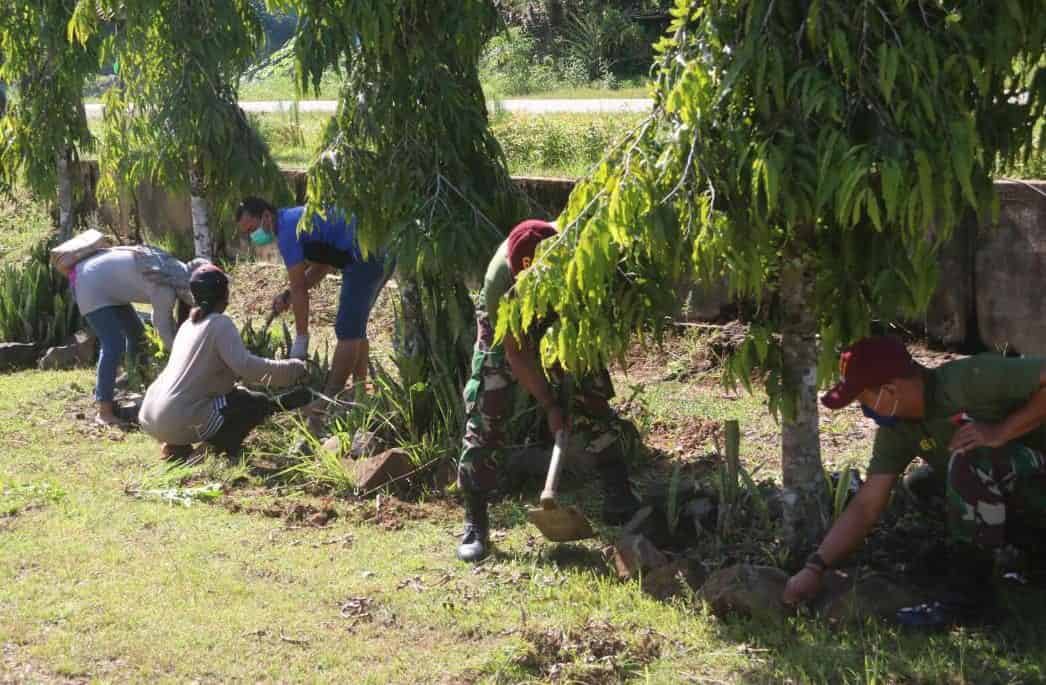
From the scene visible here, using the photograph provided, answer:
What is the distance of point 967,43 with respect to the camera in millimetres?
4453

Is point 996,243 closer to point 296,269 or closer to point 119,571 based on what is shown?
point 296,269

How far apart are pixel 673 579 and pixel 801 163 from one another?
1864mm

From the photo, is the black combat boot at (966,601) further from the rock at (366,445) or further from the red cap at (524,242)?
the rock at (366,445)

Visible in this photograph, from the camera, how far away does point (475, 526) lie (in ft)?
20.4

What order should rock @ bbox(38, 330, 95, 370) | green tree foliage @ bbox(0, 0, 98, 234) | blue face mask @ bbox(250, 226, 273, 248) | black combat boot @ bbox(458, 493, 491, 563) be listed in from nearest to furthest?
black combat boot @ bbox(458, 493, 491, 563) → blue face mask @ bbox(250, 226, 273, 248) → rock @ bbox(38, 330, 95, 370) → green tree foliage @ bbox(0, 0, 98, 234)

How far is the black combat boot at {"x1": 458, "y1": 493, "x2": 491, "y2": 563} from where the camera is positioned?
616 cm

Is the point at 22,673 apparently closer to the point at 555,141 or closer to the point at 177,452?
the point at 177,452

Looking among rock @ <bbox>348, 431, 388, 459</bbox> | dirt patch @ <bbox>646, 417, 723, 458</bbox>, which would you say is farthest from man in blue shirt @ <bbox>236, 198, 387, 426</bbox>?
dirt patch @ <bbox>646, 417, 723, 458</bbox>

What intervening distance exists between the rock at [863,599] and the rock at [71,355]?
23.4 ft

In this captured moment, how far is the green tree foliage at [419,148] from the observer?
23.3 ft

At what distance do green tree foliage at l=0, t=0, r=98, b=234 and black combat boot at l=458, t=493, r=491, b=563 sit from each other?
6521mm

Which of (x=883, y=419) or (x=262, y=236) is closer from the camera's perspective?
(x=883, y=419)

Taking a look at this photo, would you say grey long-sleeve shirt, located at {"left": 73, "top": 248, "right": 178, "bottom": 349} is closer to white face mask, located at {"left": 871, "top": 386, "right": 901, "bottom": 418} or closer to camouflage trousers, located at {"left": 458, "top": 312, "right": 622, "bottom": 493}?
camouflage trousers, located at {"left": 458, "top": 312, "right": 622, "bottom": 493}

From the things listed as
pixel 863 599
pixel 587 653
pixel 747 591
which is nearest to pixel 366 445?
pixel 587 653
